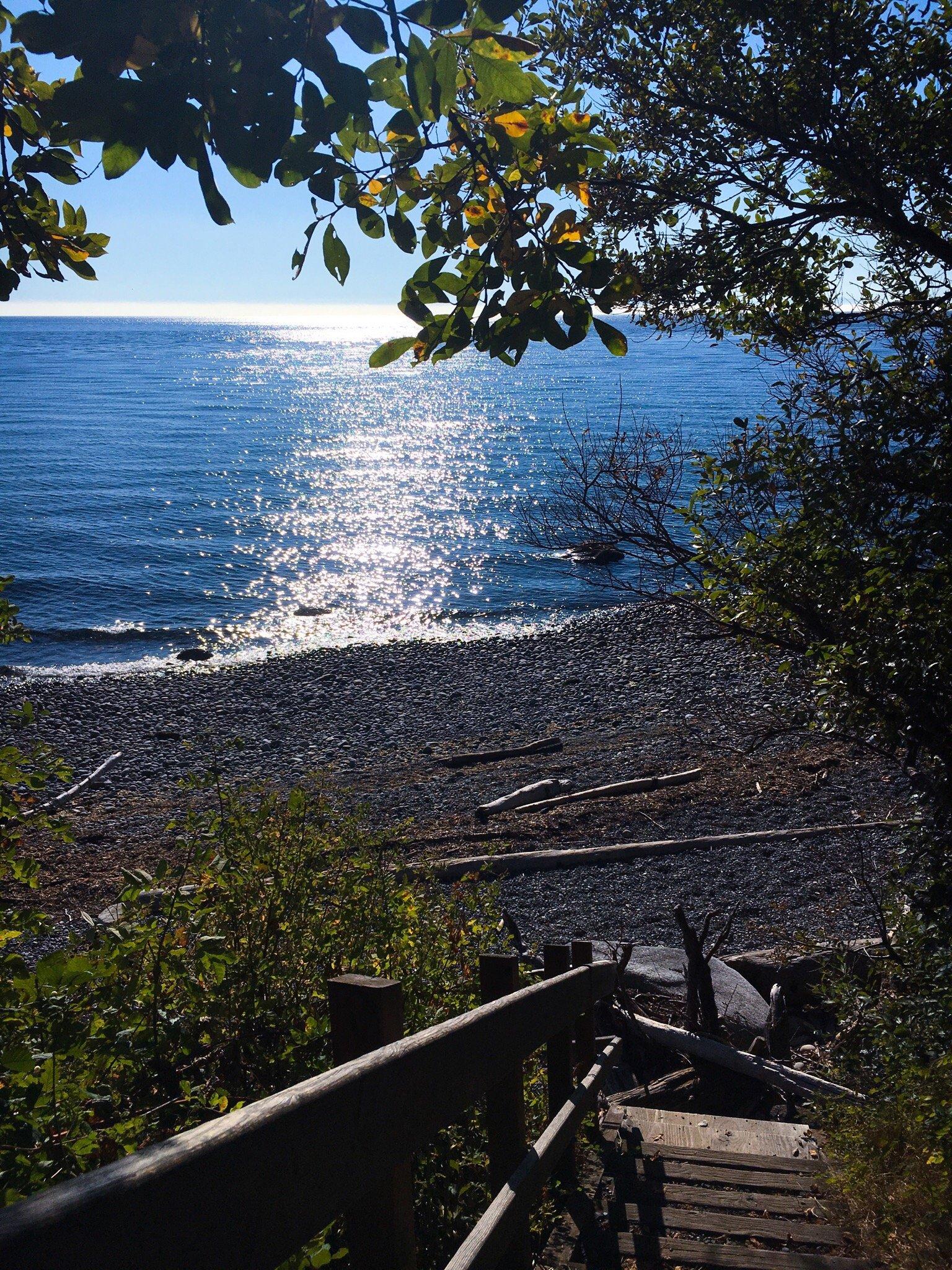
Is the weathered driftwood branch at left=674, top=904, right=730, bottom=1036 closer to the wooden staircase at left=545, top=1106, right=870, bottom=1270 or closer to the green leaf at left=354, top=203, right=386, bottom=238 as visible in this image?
the wooden staircase at left=545, top=1106, right=870, bottom=1270

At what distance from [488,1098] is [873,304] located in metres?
5.42

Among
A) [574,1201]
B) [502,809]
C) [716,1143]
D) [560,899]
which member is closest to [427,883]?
[560,899]

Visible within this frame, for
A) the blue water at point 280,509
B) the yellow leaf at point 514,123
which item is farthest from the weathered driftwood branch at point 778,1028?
the yellow leaf at point 514,123

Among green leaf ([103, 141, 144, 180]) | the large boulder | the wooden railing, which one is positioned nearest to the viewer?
the wooden railing

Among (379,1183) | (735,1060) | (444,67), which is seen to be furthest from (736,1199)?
(444,67)

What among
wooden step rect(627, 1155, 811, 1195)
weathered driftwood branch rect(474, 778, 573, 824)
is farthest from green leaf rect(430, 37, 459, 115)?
weathered driftwood branch rect(474, 778, 573, 824)

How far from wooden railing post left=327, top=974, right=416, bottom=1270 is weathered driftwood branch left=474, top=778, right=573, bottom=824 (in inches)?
420

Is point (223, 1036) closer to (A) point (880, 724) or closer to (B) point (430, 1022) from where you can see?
(B) point (430, 1022)

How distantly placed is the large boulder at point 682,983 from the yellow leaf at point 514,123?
19.6 ft

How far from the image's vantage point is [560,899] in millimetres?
10000

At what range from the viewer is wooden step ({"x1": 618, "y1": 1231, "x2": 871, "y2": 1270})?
9.96ft

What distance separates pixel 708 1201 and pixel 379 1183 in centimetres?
277

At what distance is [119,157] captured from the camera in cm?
176

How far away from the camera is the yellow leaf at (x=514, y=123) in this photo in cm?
214
